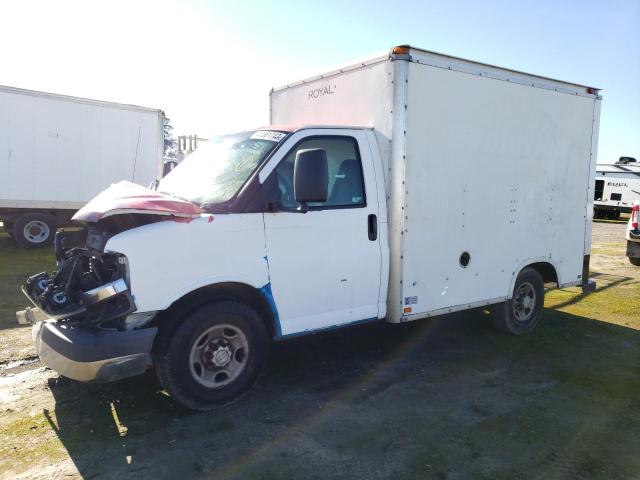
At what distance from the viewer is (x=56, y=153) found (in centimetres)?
1168

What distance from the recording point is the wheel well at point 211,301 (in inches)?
150

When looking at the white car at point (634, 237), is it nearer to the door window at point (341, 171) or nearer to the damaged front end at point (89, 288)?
the door window at point (341, 171)

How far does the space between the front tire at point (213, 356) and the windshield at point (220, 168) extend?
91 centimetres

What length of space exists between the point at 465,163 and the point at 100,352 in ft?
12.3

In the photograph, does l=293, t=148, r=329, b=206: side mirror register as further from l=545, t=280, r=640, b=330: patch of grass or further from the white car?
the white car

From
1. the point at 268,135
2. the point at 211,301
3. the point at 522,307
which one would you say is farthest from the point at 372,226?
the point at 522,307

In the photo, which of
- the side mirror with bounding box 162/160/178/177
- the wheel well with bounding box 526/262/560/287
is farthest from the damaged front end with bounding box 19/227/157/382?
the wheel well with bounding box 526/262/560/287

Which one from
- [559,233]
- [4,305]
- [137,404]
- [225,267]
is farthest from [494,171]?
[4,305]

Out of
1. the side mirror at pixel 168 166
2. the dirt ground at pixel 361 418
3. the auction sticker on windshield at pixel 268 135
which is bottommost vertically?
the dirt ground at pixel 361 418

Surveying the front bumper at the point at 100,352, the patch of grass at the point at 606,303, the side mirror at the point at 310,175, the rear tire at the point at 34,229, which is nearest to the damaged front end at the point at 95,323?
the front bumper at the point at 100,352

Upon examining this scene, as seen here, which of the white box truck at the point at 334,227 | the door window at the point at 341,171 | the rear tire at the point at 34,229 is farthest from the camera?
the rear tire at the point at 34,229

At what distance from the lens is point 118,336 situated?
3.55 metres

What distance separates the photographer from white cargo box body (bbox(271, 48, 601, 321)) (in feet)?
15.7

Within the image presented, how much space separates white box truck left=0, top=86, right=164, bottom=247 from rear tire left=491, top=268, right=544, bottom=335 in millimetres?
8946
